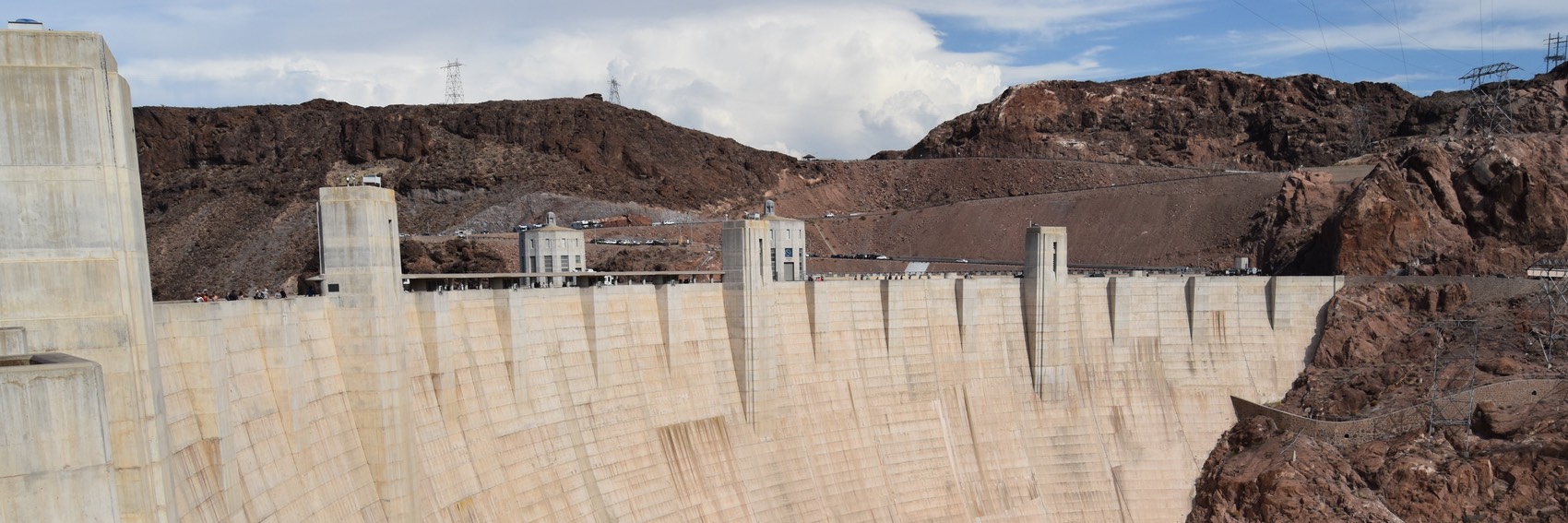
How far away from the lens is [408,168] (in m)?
85.6

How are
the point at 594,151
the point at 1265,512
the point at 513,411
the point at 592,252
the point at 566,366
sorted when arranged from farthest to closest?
the point at 594,151 < the point at 592,252 < the point at 1265,512 < the point at 566,366 < the point at 513,411

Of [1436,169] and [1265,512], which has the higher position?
[1436,169]

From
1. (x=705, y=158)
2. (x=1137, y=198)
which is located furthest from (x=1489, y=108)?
(x=705, y=158)

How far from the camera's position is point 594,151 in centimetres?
8806

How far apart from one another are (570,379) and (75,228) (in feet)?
51.2

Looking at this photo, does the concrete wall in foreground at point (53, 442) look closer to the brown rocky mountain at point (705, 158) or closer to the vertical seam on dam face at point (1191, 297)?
the vertical seam on dam face at point (1191, 297)

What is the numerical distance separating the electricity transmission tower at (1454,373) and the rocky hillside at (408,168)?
2254 inches

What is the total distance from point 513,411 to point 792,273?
698 inches

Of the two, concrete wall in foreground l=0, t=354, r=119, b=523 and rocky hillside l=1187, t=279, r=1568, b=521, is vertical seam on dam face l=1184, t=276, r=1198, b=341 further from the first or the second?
concrete wall in foreground l=0, t=354, r=119, b=523

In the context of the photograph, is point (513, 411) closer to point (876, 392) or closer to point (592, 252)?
point (876, 392)

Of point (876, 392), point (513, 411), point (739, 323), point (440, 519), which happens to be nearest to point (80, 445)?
point (440, 519)

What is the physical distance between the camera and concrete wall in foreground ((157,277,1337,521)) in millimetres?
17109

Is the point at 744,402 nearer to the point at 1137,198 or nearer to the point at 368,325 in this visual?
the point at 368,325

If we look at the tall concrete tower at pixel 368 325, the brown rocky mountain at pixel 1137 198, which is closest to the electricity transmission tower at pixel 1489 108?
the brown rocky mountain at pixel 1137 198
